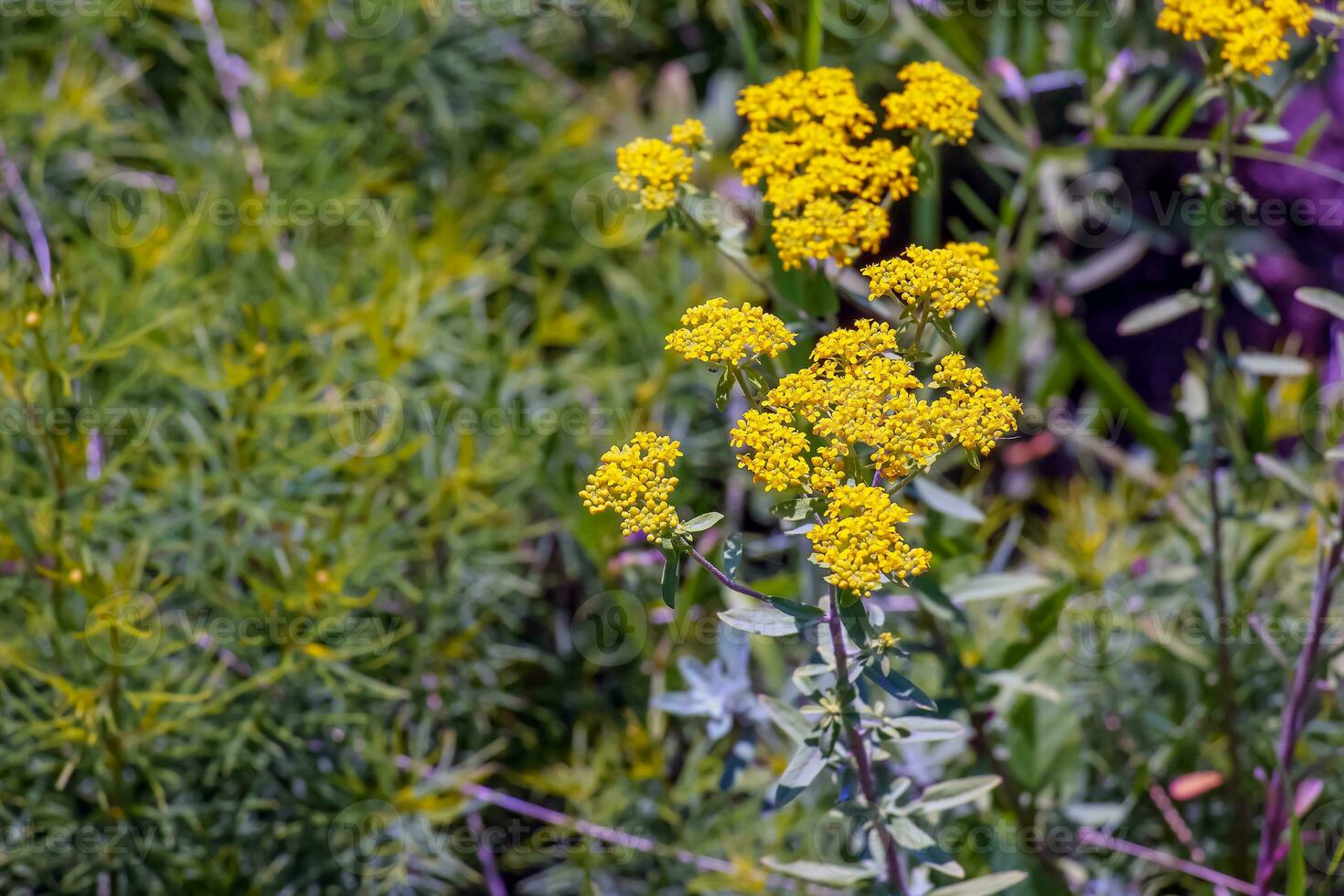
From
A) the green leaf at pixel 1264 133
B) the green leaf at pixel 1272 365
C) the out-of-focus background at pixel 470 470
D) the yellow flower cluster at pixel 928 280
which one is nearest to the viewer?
the yellow flower cluster at pixel 928 280

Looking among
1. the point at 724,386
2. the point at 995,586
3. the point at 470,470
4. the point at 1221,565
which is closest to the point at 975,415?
the point at 724,386

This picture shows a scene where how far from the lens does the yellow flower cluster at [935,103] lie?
4.27 feet

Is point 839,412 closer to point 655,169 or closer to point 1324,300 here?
point 655,169

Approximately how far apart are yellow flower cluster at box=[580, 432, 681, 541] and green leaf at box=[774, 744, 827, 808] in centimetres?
27

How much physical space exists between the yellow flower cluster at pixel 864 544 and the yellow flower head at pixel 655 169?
41 centimetres

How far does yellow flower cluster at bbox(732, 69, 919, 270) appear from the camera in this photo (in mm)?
1215

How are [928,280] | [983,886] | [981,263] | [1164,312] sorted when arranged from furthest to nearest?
[1164,312] < [983,886] < [981,263] < [928,280]

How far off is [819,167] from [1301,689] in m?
0.89

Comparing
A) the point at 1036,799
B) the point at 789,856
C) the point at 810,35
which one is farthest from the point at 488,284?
the point at 1036,799

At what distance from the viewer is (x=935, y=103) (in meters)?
1.31

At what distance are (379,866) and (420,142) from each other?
1.36 meters

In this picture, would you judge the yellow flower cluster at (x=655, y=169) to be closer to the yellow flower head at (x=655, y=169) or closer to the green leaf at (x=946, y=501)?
the yellow flower head at (x=655, y=169)

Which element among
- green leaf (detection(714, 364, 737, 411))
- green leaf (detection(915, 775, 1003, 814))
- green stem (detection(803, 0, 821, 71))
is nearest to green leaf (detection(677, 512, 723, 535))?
green leaf (detection(714, 364, 737, 411))

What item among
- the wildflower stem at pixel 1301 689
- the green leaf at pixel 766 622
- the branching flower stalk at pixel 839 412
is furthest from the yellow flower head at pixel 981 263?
the wildflower stem at pixel 1301 689
